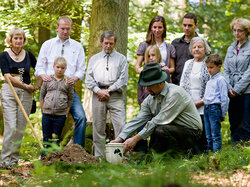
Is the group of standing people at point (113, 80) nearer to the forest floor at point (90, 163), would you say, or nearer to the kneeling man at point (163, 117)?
the kneeling man at point (163, 117)

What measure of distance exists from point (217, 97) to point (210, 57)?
63cm

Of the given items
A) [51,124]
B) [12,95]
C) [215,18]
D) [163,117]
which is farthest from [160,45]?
[215,18]

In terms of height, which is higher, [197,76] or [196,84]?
[197,76]

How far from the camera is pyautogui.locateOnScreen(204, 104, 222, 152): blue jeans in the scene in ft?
19.3

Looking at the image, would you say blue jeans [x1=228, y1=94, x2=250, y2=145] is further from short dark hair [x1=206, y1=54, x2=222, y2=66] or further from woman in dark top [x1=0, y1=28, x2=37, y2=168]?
woman in dark top [x1=0, y1=28, x2=37, y2=168]

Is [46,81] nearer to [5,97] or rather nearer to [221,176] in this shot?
[5,97]

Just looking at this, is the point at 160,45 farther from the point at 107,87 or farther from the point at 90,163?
the point at 90,163

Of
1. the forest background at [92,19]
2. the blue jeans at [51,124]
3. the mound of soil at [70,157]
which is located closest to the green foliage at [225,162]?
the mound of soil at [70,157]

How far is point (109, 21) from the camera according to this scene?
764 cm

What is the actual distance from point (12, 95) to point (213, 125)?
3067mm

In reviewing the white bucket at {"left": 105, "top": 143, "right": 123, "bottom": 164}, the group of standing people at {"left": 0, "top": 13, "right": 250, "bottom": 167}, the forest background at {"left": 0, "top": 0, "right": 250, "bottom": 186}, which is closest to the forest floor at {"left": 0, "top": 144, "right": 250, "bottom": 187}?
the white bucket at {"left": 105, "top": 143, "right": 123, "bottom": 164}

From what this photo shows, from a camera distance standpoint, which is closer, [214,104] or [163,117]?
[163,117]

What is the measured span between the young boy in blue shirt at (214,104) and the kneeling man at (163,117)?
61 centimetres

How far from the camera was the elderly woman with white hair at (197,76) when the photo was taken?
6312mm
